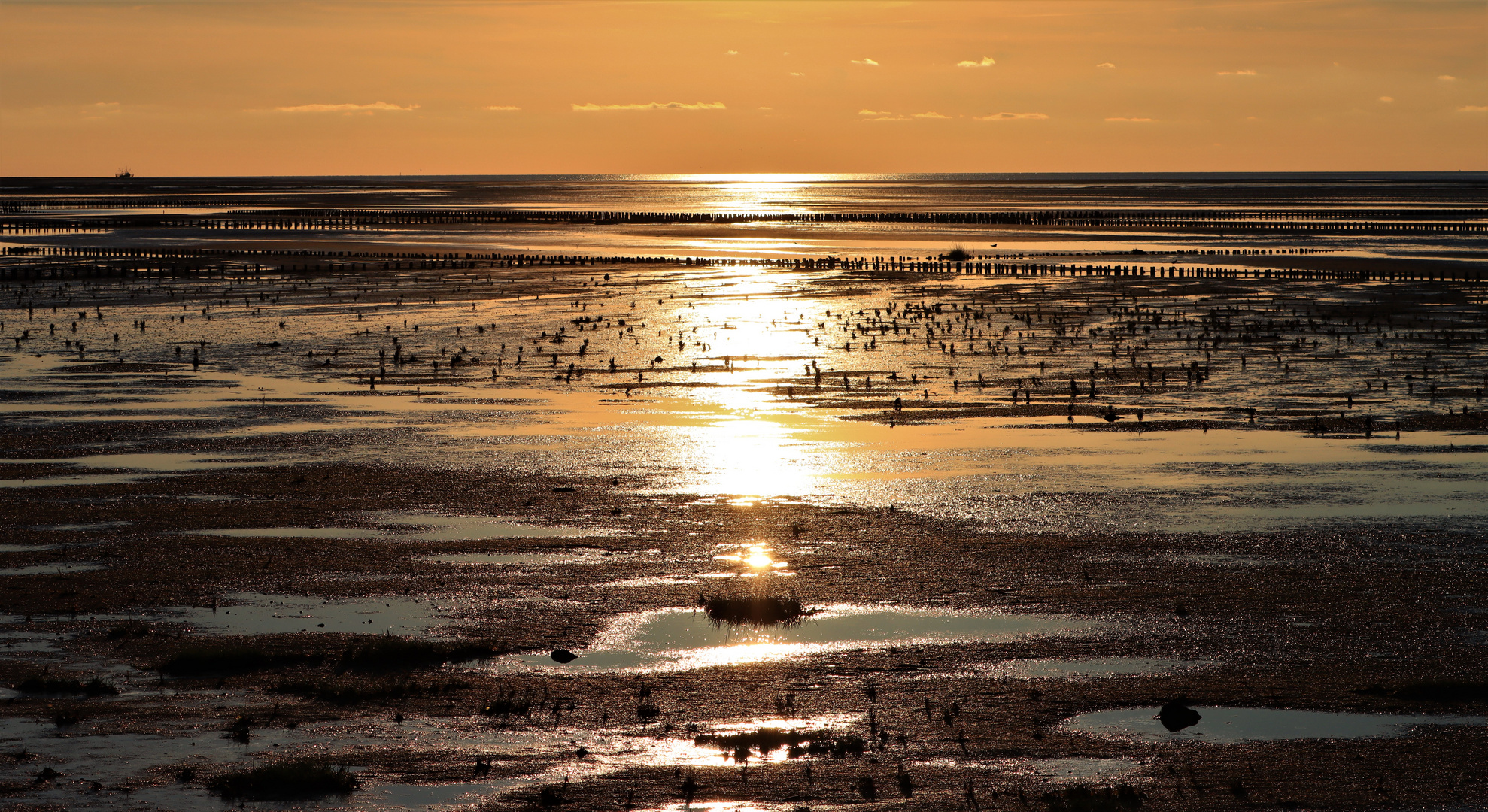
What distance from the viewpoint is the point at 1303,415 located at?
29.8 meters

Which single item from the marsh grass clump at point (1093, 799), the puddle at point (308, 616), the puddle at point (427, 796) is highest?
the puddle at point (308, 616)

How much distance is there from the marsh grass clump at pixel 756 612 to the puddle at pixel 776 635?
0.12 m

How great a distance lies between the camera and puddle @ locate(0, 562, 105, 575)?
60.4ft

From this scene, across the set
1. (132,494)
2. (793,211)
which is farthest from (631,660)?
(793,211)

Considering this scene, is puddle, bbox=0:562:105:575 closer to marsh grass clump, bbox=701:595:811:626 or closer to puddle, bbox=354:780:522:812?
marsh grass clump, bbox=701:595:811:626

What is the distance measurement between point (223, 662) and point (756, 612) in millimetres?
5986

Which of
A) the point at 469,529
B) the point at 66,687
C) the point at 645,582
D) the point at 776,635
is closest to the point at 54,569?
the point at 66,687

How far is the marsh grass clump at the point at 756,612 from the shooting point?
54.9 ft

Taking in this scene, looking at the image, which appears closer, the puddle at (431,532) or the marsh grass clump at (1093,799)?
the marsh grass clump at (1093,799)

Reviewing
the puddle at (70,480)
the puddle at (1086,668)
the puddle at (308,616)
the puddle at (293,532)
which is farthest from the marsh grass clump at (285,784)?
the puddle at (70,480)

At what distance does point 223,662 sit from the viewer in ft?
49.4

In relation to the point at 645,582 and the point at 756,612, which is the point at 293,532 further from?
the point at 756,612

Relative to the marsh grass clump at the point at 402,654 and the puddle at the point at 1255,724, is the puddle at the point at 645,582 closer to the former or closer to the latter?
the marsh grass clump at the point at 402,654

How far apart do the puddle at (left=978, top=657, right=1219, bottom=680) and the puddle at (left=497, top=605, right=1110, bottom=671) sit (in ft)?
2.83
